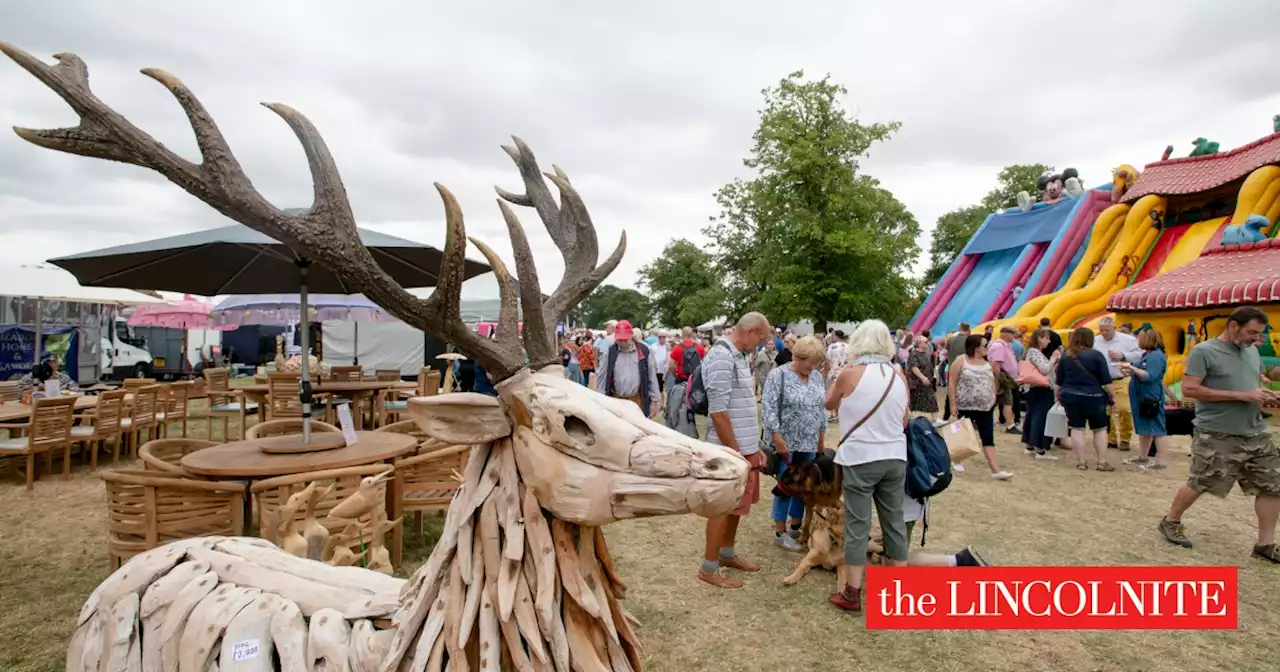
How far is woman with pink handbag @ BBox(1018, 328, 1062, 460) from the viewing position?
714 centimetres

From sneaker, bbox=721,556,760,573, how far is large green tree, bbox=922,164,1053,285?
35.5 m

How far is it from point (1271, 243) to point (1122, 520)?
30.2 feet

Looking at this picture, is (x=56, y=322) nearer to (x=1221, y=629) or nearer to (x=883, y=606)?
(x=883, y=606)

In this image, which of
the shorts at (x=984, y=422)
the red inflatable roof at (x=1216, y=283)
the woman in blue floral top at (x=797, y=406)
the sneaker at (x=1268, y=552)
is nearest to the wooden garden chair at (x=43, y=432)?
the woman in blue floral top at (x=797, y=406)

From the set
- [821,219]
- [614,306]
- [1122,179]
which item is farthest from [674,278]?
[1122,179]

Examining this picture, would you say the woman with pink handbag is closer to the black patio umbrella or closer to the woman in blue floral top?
the woman in blue floral top

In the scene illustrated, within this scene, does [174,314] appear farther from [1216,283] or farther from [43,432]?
[1216,283]

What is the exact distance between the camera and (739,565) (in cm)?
421

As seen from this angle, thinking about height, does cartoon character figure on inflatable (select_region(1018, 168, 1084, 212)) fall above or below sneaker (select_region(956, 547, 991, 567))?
above

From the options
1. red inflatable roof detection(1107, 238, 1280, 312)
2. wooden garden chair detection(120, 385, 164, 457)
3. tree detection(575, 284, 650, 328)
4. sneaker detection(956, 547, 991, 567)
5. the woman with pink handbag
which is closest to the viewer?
sneaker detection(956, 547, 991, 567)

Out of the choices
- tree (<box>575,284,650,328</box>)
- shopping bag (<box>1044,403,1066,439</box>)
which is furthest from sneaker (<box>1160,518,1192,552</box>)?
tree (<box>575,284,650,328</box>)

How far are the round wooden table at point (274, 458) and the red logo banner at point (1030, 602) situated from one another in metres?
3.03

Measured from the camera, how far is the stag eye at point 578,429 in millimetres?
1478

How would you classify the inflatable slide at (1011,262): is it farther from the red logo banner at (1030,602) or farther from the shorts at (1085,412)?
the red logo banner at (1030,602)
